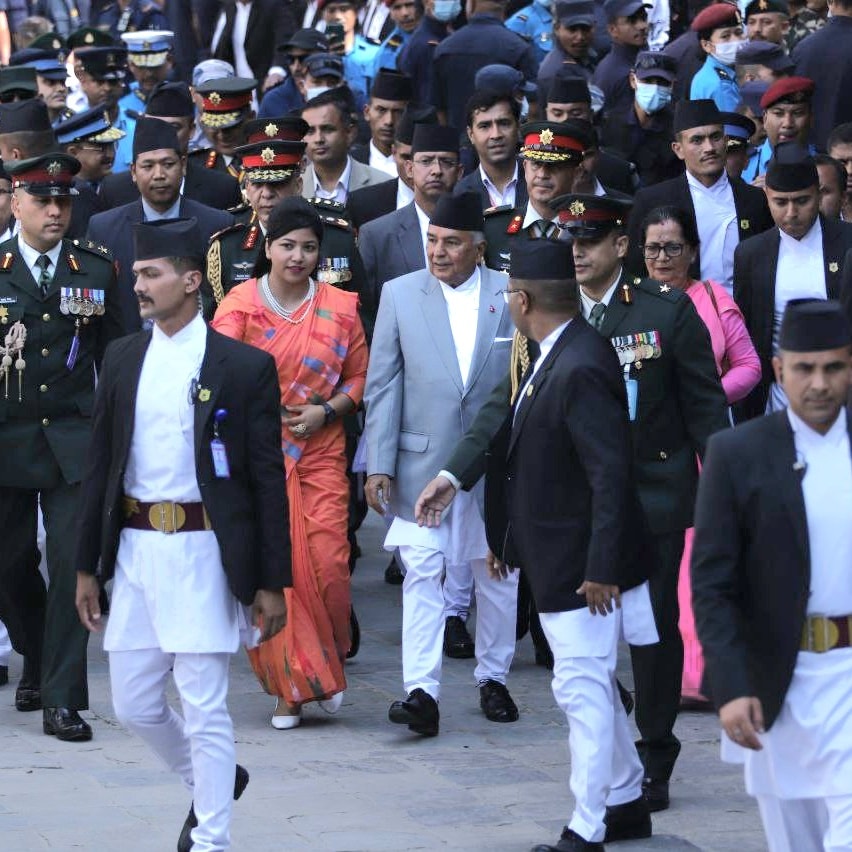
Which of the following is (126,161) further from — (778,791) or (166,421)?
(778,791)

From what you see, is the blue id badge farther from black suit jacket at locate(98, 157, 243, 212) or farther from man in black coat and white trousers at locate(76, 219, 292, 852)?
black suit jacket at locate(98, 157, 243, 212)

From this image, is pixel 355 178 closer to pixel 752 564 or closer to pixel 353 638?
pixel 353 638

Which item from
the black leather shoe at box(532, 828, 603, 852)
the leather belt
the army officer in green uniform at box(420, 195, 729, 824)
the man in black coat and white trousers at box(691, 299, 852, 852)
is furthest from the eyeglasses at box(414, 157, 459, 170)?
the leather belt

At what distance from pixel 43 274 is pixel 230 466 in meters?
2.45

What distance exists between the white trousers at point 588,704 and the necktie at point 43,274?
3.02 metres

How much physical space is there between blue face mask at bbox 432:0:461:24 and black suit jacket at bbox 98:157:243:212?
12.9 feet

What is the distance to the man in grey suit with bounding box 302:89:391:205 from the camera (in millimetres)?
11180

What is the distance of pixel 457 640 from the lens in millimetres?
9469

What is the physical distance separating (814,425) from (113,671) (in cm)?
249

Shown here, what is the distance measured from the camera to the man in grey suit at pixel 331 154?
36.7 ft

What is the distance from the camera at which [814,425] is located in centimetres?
525

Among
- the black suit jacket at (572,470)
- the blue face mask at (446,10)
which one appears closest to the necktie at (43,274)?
the black suit jacket at (572,470)

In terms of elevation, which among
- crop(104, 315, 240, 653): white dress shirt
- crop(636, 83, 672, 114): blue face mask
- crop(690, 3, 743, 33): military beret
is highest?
crop(690, 3, 743, 33): military beret

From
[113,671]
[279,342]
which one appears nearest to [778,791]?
[113,671]
